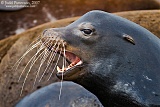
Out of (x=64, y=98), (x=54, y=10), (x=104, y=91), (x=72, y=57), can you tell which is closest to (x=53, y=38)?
(x=72, y=57)

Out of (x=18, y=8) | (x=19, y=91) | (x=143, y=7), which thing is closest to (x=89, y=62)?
(x=19, y=91)

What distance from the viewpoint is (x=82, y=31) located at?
4.35 metres

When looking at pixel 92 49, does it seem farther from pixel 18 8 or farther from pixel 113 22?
pixel 18 8

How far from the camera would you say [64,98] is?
15.7ft

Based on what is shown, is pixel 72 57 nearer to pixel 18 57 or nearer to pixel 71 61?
pixel 71 61

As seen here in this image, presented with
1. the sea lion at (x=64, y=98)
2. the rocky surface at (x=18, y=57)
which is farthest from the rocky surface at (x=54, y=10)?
the sea lion at (x=64, y=98)

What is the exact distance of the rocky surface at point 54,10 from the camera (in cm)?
1065

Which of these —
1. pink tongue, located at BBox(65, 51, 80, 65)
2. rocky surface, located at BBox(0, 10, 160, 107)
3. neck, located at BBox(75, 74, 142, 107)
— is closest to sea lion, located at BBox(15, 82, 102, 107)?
neck, located at BBox(75, 74, 142, 107)

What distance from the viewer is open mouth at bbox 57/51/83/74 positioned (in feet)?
13.9

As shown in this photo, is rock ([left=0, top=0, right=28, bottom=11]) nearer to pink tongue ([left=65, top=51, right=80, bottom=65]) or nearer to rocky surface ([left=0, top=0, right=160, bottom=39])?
rocky surface ([left=0, top=0, right=160, bottom=39])

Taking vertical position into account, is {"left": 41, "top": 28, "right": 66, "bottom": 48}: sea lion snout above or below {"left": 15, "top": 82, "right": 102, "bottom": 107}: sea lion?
above

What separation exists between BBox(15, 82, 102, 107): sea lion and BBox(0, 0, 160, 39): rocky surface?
17.4 ft

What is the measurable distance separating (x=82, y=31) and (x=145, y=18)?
252 cm

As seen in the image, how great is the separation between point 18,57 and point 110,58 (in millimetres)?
2471
